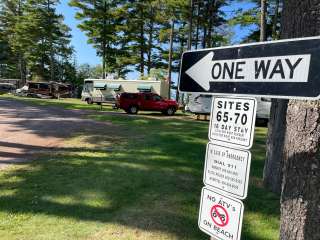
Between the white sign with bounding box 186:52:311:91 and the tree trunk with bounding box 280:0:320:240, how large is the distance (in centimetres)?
24

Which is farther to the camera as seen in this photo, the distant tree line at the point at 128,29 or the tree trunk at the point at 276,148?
the distant tree line at the point at 128,29

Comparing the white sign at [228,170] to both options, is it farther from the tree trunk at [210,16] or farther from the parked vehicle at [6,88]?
the parked vehicle at [6,88]

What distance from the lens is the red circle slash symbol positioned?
249 cm

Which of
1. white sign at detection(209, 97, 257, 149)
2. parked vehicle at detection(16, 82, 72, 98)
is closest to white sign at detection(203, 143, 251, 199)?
white sign at detection(209, 97, 257, 149)

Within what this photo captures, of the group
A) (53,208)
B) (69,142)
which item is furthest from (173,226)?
(69,142)

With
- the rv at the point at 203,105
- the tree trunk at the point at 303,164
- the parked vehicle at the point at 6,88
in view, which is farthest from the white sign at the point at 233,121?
the parked vehicle at the point at 6,88

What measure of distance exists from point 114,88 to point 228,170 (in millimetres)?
33504

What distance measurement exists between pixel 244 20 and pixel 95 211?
24.6 metres

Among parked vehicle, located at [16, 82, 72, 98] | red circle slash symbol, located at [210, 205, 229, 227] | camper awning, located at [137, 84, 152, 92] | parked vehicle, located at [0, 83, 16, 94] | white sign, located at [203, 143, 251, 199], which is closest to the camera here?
white sign, located at [203, 143, 251, 199]

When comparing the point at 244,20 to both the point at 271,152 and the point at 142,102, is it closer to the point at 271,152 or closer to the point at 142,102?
the point at 142,102

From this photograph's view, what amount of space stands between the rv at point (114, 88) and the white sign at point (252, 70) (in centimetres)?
3094

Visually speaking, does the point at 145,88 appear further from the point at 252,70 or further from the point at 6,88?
the point at 252,70

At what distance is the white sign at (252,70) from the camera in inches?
81.4

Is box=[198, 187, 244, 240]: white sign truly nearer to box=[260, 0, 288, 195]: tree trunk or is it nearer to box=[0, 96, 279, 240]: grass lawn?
box=[0, 96, 279, 240]: grass lawn
